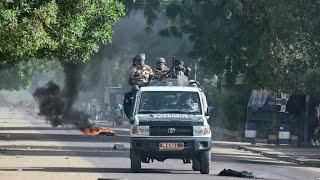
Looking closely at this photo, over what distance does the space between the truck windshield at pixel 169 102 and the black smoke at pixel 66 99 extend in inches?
1177

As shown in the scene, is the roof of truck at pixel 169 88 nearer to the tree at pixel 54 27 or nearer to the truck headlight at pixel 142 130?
the truck headlight at pixel 142 130

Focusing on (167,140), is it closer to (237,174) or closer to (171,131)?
(171,131)

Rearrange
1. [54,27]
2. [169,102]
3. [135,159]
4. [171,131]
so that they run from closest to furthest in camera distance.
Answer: [54,27] → [171,131] → [135,159] → [169,102]

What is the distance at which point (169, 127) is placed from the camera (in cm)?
2095

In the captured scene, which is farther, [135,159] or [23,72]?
[23,72]

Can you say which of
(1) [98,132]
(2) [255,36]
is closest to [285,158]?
(2) [255,36]

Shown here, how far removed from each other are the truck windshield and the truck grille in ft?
2.72

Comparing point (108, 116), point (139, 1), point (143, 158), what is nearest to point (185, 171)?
point (143, 158)

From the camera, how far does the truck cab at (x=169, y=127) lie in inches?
821

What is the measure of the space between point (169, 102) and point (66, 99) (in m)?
33.1

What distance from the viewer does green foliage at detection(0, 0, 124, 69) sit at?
16.4 m

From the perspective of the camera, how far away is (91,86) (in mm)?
59688

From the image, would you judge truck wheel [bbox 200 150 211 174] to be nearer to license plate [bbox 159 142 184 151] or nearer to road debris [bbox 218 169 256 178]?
road debris [bbox 218 169 256 178]

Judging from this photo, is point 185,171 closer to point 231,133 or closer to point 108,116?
point 231,133
